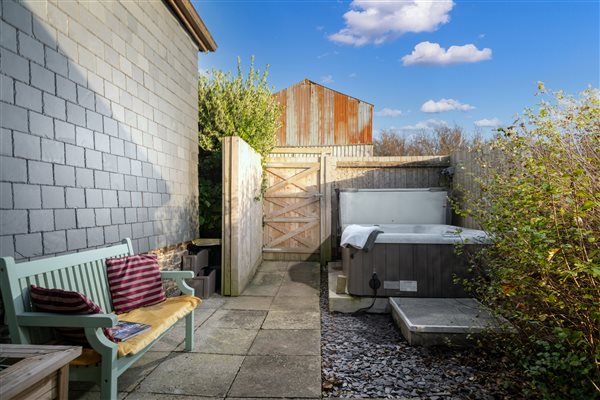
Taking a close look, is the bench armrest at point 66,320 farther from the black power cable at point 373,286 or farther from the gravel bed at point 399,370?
the black power cable at point 373,286

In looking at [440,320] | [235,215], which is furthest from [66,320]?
[440,320]

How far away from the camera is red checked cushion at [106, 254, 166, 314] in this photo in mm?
2430

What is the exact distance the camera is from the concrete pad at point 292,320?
3.20 meters

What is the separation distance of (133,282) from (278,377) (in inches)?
50.7

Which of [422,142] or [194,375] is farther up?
[422,142]

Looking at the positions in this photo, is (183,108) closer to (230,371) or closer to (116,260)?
(116,260)

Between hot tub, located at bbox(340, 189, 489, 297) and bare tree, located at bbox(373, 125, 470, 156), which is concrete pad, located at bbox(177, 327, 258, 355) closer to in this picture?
hot tub, located at bbox(340, 189, 489, 297)

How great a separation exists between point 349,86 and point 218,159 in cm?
851

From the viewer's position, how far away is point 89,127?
2734mm

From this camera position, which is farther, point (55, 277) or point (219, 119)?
point (219, 119)

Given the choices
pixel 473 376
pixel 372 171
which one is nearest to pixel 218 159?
pixel 372 171

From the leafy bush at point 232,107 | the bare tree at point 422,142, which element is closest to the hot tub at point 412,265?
the leafy bush at point 232,107

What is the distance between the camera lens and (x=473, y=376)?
7.32 feet

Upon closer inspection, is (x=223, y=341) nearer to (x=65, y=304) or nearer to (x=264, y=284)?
(x=65, y=304)
